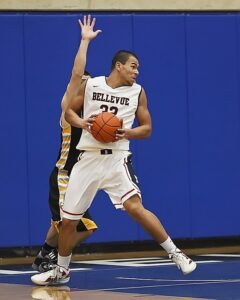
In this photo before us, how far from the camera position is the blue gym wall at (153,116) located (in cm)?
1446

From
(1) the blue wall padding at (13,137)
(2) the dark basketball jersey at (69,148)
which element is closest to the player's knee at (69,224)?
(2) the dark basketball jersey at (69,148)

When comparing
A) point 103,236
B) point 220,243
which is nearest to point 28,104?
point 103,236

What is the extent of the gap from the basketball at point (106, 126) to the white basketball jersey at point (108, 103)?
191 mm

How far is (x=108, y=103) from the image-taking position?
9836 mm

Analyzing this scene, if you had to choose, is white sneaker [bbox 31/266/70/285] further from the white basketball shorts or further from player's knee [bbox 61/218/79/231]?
the white basketball shorts

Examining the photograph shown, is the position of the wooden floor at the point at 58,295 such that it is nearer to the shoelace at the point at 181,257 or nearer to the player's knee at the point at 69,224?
the player's knee at the point at 69,224

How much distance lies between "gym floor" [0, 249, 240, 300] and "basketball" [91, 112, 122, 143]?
1393 millimetres

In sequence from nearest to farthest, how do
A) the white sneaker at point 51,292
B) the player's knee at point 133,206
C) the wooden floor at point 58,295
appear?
the wooden floor at point 58,295 < the white sneaker at point 51,292 < the player's knee at point 133,206

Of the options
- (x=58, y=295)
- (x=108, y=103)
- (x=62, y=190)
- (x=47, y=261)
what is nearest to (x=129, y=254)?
(x=47, y=261)

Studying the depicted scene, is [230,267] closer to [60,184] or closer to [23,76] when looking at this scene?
[60,184]

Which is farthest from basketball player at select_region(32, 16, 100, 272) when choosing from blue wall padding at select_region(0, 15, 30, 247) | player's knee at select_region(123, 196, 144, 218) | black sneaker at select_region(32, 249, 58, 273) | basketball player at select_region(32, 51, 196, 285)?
blue wall padding at select_region(0, 15, 30, 247)

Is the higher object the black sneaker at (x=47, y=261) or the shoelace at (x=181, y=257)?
the shoelace at (x=181, y=257)

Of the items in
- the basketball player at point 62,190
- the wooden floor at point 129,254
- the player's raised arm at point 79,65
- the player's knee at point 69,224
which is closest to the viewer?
the player's raised arm at point 79,65
